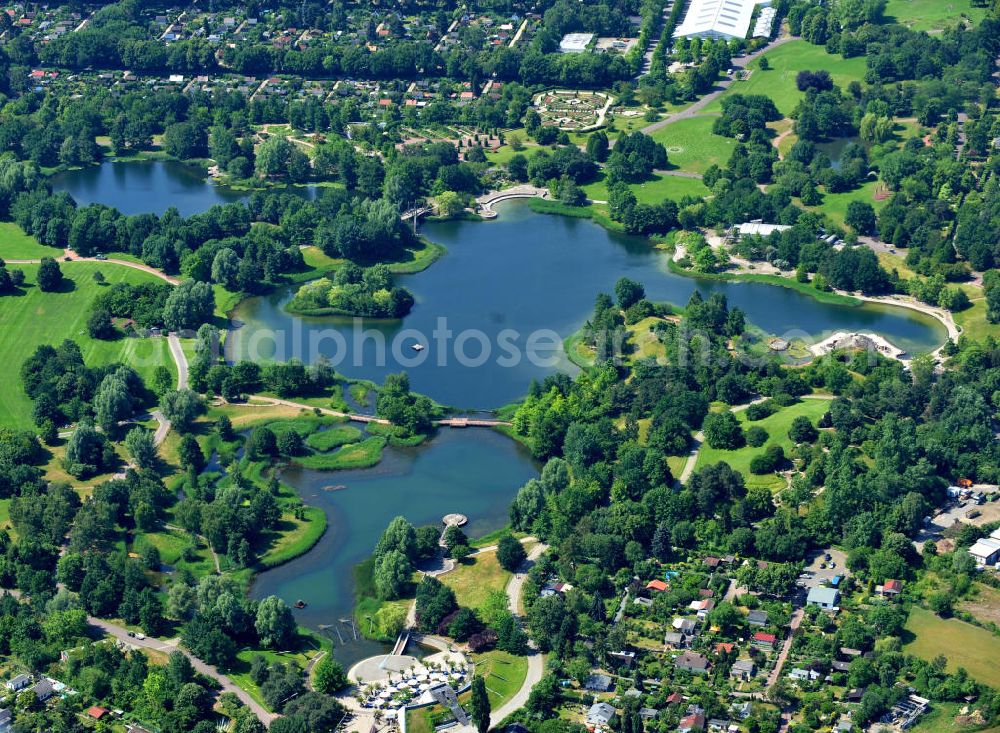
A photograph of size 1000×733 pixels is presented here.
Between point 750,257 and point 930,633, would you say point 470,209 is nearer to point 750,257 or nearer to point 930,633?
point 750,257

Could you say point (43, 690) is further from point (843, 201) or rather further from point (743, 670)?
point (843, 201)

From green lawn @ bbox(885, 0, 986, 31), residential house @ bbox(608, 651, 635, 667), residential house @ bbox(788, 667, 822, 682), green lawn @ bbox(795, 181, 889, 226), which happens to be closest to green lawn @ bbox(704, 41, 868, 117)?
green lawn @ bbox(885, 0, 986, 31)

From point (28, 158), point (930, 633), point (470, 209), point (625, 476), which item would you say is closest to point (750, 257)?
point (470, 209)

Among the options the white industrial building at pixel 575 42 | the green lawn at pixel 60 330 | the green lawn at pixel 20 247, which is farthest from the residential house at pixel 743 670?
the white industrial building at pixel 575 42

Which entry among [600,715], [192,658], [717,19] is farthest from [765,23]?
[192,658]

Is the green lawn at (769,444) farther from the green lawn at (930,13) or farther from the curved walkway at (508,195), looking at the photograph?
the green lawn at (930,13)

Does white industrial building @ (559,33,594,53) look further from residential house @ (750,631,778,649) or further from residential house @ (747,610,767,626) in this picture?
residential house @ (750,631,778,649)

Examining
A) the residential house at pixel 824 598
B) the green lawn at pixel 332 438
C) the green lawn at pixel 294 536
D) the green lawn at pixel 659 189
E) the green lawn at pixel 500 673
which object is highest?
the green lawn at pixel 659 189
